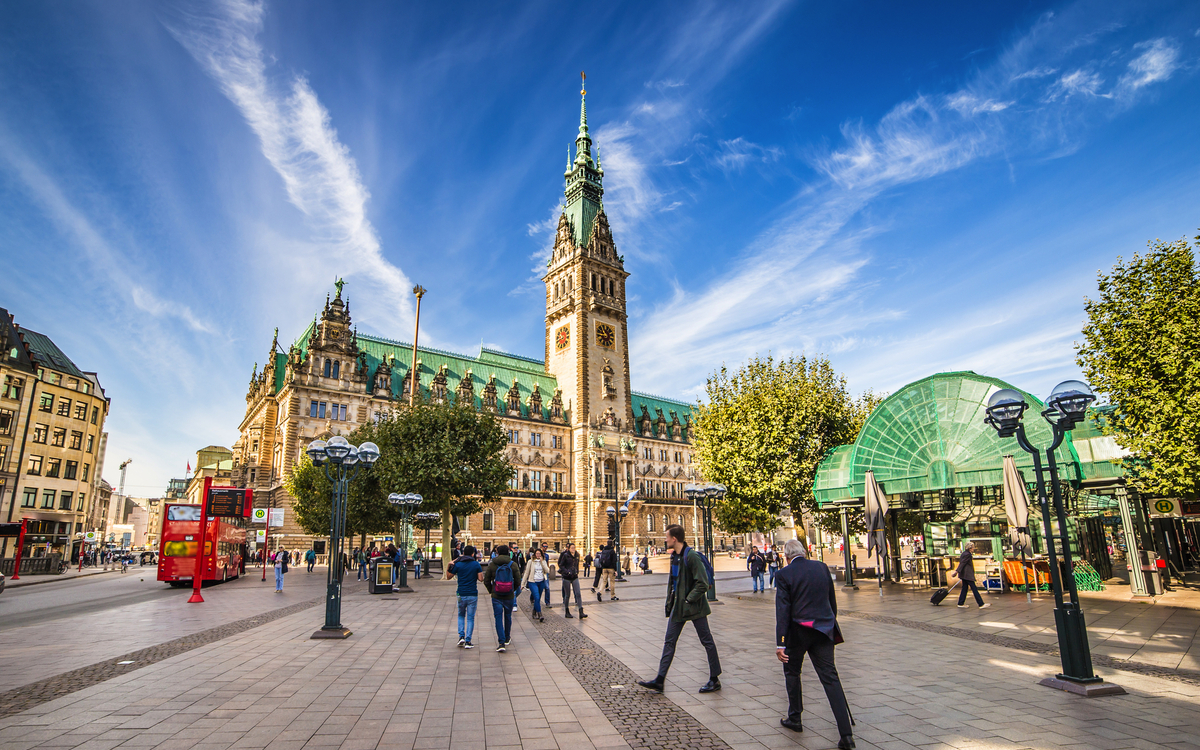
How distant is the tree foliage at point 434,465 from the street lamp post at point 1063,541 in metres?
33.1

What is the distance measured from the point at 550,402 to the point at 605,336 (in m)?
Result: 12.0

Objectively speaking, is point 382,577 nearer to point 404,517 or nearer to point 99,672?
point 404,517

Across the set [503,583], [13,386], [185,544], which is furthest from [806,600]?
[13,386]

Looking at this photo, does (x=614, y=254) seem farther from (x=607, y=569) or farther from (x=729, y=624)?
(x=729, y=624)

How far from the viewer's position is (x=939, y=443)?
24766mm

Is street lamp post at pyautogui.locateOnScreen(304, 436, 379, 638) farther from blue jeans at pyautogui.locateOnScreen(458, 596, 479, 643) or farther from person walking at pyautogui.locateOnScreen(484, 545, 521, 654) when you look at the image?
person walking at pyautogui.locateOnScreen(484, 545, 521, 654)

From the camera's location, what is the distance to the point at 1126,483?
20.9m

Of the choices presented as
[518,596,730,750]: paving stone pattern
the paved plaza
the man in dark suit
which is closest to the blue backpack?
the paved plaza

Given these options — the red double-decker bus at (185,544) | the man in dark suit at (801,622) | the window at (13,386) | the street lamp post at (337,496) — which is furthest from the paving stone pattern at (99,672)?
the window at (13,386)

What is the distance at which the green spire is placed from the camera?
89.9 meters

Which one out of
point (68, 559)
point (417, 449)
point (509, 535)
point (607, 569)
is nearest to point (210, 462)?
point (68, 559)

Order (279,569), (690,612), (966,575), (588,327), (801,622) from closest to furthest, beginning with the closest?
(801,622), (690,612), (966,575), (279,569), (588,327)

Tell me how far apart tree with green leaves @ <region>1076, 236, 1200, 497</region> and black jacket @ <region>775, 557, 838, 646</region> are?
18.2m

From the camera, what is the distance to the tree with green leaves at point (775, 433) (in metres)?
33.9
